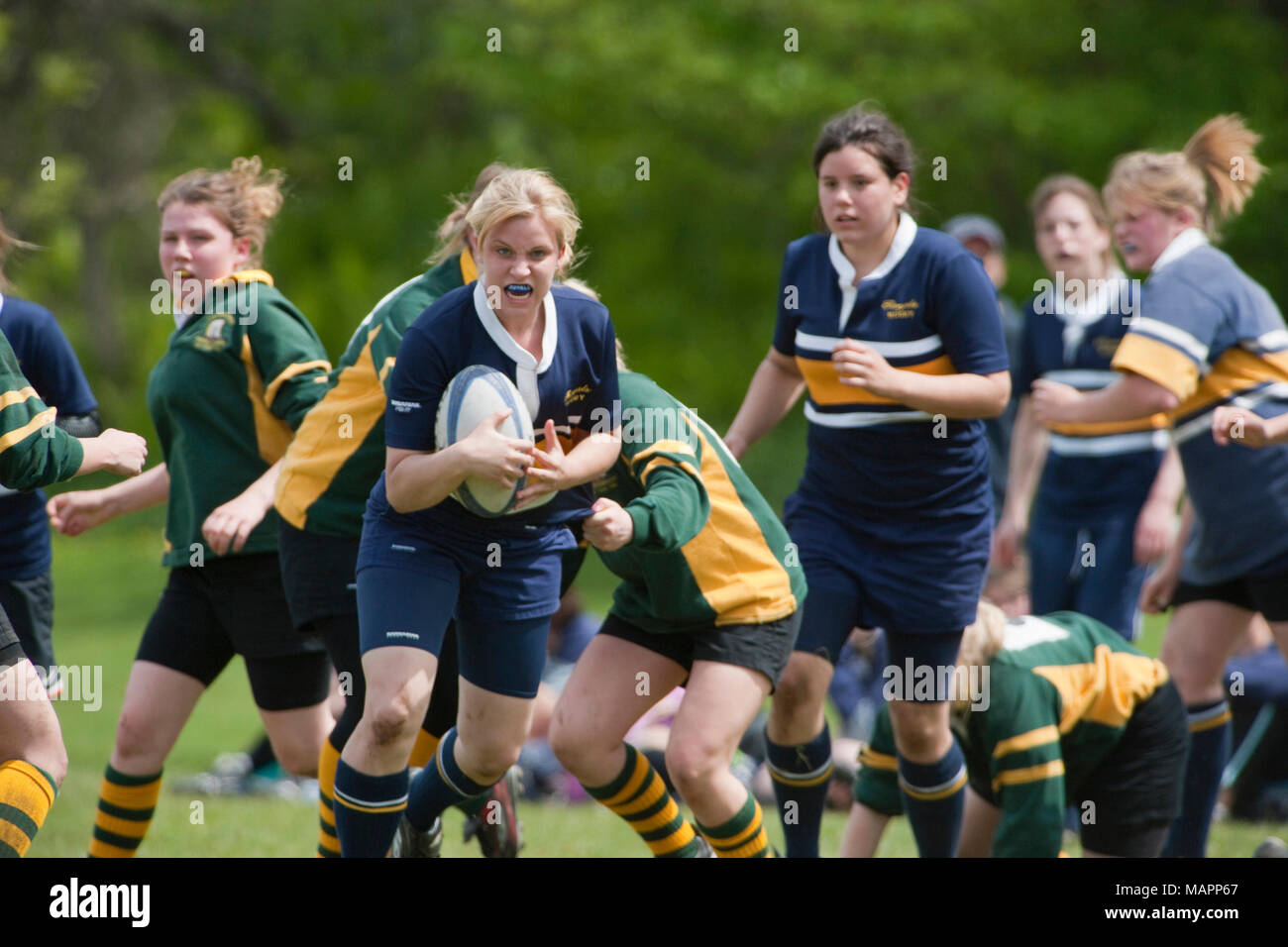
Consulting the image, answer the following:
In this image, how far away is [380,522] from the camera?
3705 millimetres

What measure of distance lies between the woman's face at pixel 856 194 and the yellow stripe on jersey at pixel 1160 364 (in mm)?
804

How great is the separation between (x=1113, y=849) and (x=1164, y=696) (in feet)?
1.48

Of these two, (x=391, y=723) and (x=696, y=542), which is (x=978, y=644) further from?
(x=391, y=723)

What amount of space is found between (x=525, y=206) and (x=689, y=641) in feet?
4.04

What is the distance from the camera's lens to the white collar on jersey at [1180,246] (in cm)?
473

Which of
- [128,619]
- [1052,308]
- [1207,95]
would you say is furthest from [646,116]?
[1052,308]

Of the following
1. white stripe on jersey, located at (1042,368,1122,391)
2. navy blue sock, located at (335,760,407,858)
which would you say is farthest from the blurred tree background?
navy blue sock, located at (335,760,407,858)

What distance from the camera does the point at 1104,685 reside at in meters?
4.38

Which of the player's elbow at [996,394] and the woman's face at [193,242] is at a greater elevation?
the woman's face at [193,242]

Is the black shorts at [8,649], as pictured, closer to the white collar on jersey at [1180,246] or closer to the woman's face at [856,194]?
the woman's face at [856,194]

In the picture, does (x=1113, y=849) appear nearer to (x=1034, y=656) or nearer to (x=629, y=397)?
(x=1034, y=656)

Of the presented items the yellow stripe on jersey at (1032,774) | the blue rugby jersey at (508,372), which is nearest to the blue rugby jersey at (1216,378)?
the yellow stripe on jersey at (1032,774)

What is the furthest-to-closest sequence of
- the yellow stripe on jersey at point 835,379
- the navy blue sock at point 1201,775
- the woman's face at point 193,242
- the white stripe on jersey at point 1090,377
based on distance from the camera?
1. the white stripe on jersey at point 1090,377
2. the navy blue sock at point 1201,775
3. the woman's face at point 193,242
4. the yellow stripe on jersey at point 835,379

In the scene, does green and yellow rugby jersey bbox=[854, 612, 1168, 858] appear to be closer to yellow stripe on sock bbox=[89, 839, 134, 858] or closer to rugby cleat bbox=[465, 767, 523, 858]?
rugby cleat bbox=[465, 767, 523, 858]
